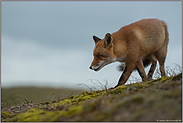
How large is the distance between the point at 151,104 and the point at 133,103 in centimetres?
25

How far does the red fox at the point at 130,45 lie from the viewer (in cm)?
727

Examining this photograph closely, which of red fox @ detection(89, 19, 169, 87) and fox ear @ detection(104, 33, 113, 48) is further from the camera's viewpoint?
red fox @ detection(89, 19, 169, 87)

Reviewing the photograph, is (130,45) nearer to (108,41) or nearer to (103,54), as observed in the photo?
(108,41)

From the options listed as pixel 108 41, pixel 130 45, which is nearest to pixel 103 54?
pixel 108 41

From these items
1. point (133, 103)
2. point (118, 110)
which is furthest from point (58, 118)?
point (133, 103)

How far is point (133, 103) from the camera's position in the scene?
248 centimetres

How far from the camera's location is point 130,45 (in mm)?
7383

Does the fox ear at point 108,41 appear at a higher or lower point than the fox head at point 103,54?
higher

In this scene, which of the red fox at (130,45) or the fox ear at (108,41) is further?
the red fox at (130,45)

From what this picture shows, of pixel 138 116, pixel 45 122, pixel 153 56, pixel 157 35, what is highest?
pixel 157 35

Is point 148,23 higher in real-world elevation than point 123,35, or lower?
higher

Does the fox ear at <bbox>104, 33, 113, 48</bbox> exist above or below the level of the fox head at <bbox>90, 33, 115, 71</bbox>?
above

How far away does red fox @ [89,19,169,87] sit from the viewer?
23.8ft

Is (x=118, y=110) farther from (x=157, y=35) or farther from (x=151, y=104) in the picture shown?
(x=157, y=35)
